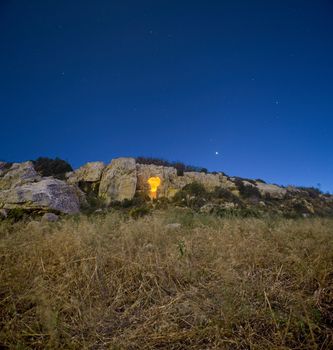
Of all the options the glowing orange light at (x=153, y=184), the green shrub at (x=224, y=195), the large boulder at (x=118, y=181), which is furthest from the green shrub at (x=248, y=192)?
the large boulder at (x=118, y=181)

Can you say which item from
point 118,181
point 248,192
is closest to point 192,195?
point 248,192

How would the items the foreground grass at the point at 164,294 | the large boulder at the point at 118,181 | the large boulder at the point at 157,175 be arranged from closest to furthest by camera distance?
the foreground grass at the point at 164,294, the large boulder at the point at 118,181, the large boulder at the point at 157,175

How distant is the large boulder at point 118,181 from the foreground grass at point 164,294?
1501cm

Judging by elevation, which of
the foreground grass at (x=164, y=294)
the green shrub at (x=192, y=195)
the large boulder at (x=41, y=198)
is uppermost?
the green shrub at (x=192, y=195)

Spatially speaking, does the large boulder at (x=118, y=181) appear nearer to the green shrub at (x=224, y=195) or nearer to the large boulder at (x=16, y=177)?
the large boulder at (x=16, y=177)

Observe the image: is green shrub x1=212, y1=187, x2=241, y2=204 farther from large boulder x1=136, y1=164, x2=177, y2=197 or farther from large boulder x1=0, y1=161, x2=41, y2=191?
large boulder x1=0, y1=161, x2=41, y2=191

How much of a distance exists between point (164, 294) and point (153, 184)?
18092 mm

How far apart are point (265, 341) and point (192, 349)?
54 cm

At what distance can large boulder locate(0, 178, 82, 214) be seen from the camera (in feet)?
37.2

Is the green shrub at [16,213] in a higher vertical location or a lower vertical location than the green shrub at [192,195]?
lower

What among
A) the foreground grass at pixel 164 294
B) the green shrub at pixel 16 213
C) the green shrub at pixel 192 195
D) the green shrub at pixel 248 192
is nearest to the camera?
the foreground grass at pixel 164 294

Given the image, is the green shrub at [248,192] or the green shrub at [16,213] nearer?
the green shrub at [16,213]

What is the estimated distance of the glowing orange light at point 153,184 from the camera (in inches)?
782

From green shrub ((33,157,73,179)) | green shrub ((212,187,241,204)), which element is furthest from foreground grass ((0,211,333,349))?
green shrub ((33,157,73,179))
